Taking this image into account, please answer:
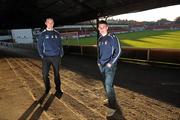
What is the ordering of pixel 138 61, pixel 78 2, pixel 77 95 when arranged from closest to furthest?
pixel 77 95 → pixel 138 61 → pixel 78 2

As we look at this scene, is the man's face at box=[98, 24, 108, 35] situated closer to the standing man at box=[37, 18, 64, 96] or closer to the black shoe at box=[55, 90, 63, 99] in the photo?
the standing man at box=[37, 18, 64, 96]

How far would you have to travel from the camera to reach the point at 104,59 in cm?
559

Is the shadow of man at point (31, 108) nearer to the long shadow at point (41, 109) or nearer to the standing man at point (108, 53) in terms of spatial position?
the long shadow at point (41, 109)

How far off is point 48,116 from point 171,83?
4.83 m

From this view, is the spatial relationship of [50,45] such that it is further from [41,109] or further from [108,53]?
[108,53]

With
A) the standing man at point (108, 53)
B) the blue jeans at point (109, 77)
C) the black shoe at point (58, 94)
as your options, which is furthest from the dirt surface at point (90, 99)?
the standing man at point (108, 53)

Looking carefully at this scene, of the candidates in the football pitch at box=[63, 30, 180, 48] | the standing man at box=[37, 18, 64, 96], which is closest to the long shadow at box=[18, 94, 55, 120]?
the standing man at box=[37, 18, 64, 96]

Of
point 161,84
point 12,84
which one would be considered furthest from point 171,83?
point 12,84

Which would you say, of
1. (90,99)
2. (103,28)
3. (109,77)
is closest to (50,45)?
(90,99)

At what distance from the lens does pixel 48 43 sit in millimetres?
7145

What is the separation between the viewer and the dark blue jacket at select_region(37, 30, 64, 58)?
281 inches

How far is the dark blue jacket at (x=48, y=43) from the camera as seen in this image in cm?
714

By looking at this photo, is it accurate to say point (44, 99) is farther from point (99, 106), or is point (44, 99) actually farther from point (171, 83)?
point (171, 83)

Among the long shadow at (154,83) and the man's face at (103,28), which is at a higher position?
the man's face at (103,28)
